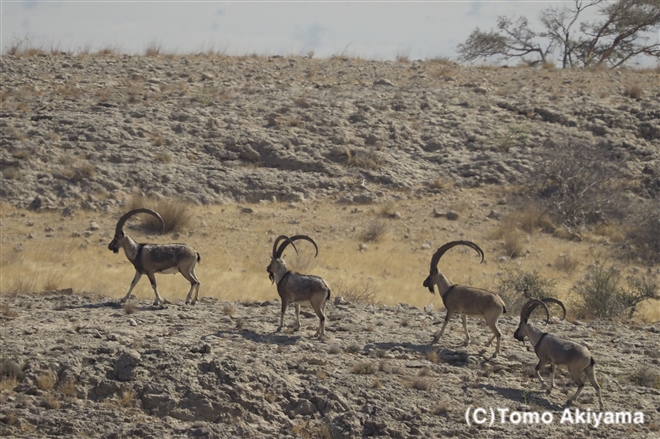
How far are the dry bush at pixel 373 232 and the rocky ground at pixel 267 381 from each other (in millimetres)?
12570

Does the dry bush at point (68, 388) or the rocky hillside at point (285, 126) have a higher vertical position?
the rocky hillside at point (285, 126)

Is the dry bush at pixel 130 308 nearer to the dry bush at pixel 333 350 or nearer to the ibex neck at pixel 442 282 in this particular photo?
the dry bush at pixel 333 350

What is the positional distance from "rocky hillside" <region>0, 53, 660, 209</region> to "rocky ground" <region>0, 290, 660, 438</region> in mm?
15639

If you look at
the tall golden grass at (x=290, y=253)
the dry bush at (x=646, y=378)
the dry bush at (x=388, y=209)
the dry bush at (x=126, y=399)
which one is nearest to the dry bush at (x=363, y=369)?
the dry bush at (x=126, y=399)

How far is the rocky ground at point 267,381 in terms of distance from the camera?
35.4ft

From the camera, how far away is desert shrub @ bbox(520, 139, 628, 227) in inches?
1249

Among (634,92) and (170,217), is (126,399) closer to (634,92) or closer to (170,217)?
(170,217)

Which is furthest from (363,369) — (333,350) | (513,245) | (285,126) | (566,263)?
(285,126)

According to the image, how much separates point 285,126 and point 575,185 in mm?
11548

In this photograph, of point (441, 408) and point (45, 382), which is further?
point (441, 408)

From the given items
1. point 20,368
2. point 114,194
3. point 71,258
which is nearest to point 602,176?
point 114,194

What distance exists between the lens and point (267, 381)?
1154 cm

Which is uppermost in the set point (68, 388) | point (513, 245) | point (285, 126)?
point (285, 126)

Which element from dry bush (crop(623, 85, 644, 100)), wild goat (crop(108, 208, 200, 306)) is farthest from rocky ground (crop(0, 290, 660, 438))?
A: dry bush (crop(623, 85, 644, 100))
